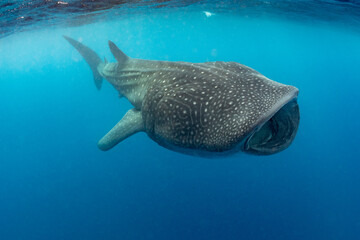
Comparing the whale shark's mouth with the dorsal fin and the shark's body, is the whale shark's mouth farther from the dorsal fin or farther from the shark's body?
the dorsal fin

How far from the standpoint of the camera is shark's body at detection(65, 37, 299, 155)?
2.48m

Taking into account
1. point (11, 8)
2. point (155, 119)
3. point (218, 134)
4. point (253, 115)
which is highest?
point (11, 8)

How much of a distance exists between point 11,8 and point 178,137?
11.0 meters

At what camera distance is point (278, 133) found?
3.09 metres

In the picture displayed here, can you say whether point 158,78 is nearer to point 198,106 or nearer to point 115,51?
point 198,106

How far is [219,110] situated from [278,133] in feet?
3.16

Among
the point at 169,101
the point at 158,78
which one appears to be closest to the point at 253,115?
the point at 169,101

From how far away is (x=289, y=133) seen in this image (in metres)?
2.98

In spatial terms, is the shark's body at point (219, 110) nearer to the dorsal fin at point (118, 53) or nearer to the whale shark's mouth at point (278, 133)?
the whale shark's mouth at point (278, 133)

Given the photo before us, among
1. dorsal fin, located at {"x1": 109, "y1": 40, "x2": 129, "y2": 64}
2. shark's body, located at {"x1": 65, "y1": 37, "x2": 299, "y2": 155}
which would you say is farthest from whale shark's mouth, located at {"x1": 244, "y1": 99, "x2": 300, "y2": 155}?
dorsal fin, located at {"x1": 109, "y1": 40, "x2": 129, "y2": 64}

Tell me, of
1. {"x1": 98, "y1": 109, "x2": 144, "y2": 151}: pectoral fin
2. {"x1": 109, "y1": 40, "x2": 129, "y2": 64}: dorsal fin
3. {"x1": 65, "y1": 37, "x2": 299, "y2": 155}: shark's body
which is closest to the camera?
{"x1": 65, "y1": 37, "x2": 299, "y2": 155}: shark's body

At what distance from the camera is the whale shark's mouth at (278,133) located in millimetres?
2797

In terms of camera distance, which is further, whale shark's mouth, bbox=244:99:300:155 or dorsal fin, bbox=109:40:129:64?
dorsal fin, bbox=109:40:129:64

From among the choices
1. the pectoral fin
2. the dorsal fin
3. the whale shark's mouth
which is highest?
the dorsal fin
